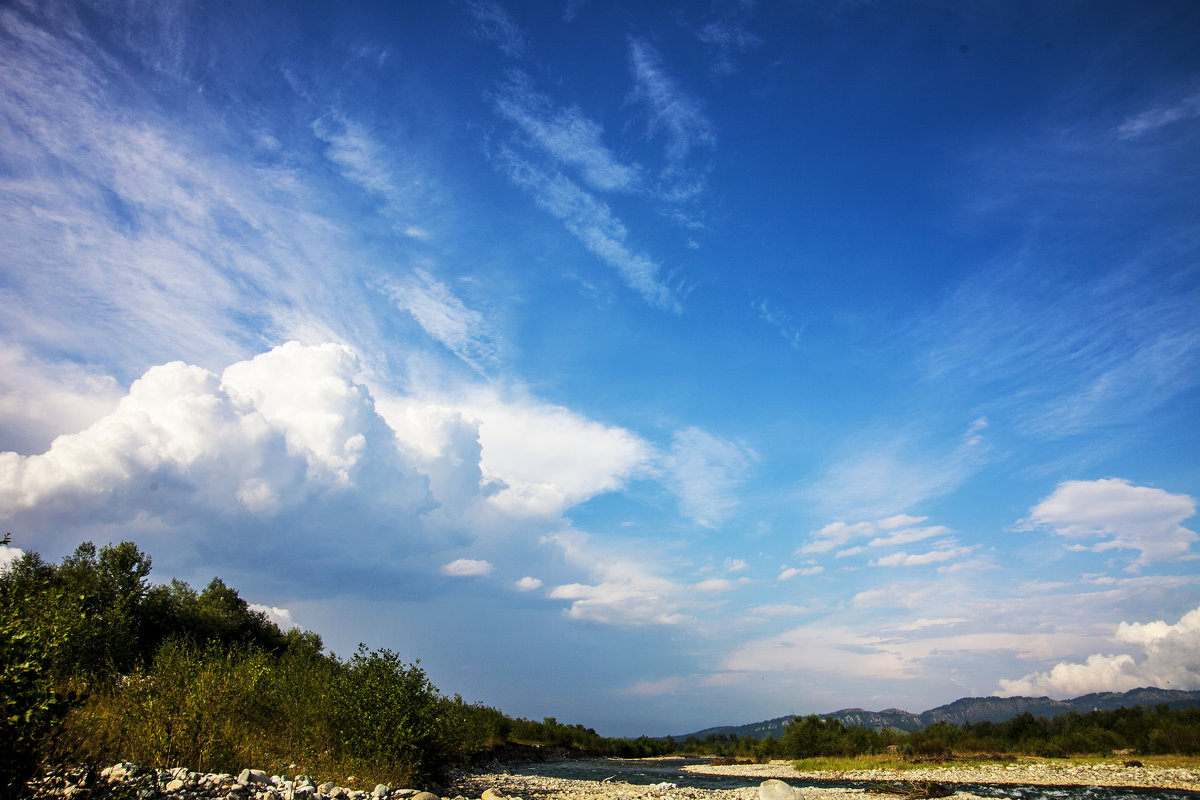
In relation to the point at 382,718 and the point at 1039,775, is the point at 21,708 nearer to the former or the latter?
the point at 382,718

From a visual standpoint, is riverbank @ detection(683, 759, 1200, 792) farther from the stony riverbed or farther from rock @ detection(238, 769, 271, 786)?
rock @ detection(238, 769, 271, 786)

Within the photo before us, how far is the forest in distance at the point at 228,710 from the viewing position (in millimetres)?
10867

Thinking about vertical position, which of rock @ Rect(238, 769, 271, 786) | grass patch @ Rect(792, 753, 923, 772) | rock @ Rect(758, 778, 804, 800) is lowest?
grass patch @ Rect(792, 753, 923, 772)

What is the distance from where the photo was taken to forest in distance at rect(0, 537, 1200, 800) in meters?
10.9

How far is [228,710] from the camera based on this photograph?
18.2 m

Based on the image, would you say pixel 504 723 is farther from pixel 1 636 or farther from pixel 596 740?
pixel 1 636

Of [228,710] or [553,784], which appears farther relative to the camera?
[553,784]

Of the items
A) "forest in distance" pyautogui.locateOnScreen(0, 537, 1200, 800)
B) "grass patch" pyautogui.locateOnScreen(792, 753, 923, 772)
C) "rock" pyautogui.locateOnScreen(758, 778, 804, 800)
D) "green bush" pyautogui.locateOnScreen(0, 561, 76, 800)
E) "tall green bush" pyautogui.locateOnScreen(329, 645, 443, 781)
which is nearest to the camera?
"green bush" pyautogui.locateOnScreen(0, 561, 76, 800)

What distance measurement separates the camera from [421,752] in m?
28.7

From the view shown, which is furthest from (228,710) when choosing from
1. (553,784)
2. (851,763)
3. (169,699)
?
(851,763)

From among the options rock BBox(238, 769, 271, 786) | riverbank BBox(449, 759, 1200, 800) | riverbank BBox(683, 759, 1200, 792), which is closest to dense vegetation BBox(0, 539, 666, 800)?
rock BBox(238, 769, 271, 786)

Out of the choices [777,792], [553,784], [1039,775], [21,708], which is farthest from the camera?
[1039,775]

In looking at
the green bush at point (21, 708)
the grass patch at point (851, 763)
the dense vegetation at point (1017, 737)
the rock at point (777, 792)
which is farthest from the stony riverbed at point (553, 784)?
the dense vegetation at point (1017, 737)

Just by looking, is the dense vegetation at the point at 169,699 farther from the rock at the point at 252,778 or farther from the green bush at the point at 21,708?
the rock at the point at 252,778
